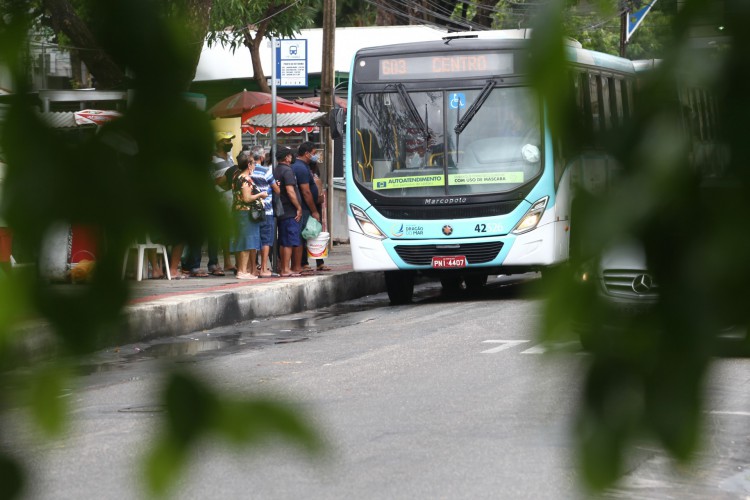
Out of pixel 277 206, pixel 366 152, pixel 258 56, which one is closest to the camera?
pixel 366 152

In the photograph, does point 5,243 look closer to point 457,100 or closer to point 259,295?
point 259,295

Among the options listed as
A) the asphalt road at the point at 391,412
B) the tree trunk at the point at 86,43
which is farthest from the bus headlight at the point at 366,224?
the tree trunk at the point at 86,43

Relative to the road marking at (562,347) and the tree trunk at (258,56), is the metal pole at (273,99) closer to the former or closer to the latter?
the tree trunk at (258,56)

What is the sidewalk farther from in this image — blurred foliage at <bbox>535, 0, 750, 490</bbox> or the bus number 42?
blurred foliage at <bbox>535, 0, 750, 490</bbox>

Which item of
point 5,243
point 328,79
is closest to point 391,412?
point 5,243

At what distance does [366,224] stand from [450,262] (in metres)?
1.01

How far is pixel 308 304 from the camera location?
13539 millimetres

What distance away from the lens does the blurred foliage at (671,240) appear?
0.65 meters

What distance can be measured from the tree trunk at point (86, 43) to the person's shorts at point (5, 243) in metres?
0.10

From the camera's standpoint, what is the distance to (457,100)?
1273 centimetres

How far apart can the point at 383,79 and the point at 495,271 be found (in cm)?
230

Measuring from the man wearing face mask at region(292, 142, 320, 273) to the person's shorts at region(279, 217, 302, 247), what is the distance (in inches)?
6.9

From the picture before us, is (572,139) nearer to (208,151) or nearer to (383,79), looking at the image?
(208,151)

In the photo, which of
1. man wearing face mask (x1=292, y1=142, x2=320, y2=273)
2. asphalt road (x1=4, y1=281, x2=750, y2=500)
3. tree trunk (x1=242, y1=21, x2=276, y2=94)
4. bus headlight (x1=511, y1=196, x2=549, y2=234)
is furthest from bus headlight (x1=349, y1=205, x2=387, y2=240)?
tree trunk (x1=242, y1=21, x2=276, y2=94)
